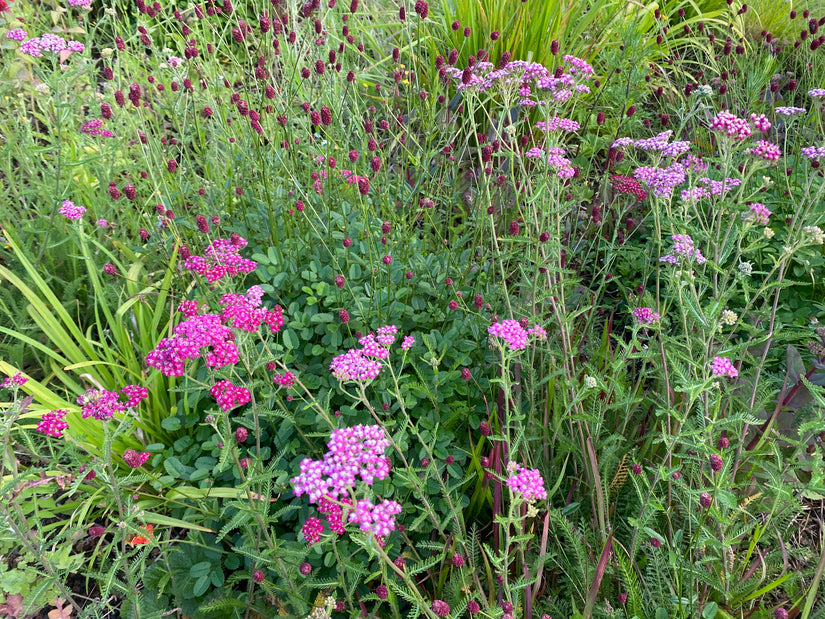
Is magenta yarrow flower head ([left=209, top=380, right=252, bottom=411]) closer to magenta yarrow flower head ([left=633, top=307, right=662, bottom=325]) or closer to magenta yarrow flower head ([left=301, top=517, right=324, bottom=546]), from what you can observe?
magenta yarrow flower head ([left=301, top=517, right=324, bottom=546])

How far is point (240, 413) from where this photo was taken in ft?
7.75

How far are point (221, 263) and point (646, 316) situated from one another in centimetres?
151

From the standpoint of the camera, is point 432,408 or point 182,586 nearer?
point 182,586

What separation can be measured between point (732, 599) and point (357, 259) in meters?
1.79

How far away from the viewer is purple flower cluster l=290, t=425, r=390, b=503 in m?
1.18

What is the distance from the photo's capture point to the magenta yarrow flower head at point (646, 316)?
181cm

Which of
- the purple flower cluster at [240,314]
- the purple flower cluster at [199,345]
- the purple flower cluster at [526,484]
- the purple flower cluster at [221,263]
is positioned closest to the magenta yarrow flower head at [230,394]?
the purple flower cluster at [199,345]

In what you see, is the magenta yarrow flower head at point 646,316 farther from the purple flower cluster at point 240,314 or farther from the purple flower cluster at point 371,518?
the purple flower cluster at point 240,314

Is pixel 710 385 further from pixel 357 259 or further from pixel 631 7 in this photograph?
pixel 631 7

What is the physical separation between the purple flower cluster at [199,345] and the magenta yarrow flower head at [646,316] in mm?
1333

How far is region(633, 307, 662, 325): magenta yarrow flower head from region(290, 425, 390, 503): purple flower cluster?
1.03 metres

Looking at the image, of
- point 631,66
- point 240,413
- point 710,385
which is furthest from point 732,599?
point 631,66

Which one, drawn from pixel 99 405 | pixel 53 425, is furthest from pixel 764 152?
pixel 53 425

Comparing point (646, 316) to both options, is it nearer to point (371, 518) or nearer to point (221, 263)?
point (371, 518)
